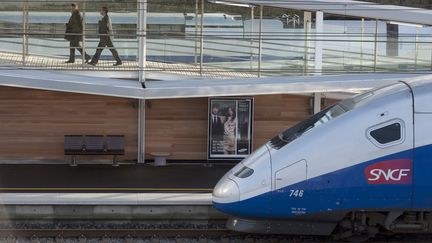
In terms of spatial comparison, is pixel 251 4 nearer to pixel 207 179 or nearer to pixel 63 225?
pixel 207 179

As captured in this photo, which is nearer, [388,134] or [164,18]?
[388,134]

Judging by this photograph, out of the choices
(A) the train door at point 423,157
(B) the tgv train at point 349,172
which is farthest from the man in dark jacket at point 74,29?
(A) the train door at point 423,157

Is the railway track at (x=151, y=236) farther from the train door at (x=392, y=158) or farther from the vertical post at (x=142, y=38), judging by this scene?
the vertical post at (x=142, y=38)

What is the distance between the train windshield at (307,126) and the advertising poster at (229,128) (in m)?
6.13

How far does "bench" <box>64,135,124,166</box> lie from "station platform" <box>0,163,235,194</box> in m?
0.29

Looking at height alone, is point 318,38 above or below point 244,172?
above

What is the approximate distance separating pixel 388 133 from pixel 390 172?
1.52 ft

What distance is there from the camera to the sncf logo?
9125mm

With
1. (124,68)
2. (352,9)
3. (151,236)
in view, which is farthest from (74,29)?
(151,236)

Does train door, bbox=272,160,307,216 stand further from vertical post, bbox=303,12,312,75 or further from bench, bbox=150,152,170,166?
bench, bbox=150,152,170,166

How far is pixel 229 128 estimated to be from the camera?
639 inches

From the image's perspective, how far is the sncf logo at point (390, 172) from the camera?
9125 millimetres

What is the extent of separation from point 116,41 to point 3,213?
5234 mm

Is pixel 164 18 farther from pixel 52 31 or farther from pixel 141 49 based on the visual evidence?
pixel 52 31
